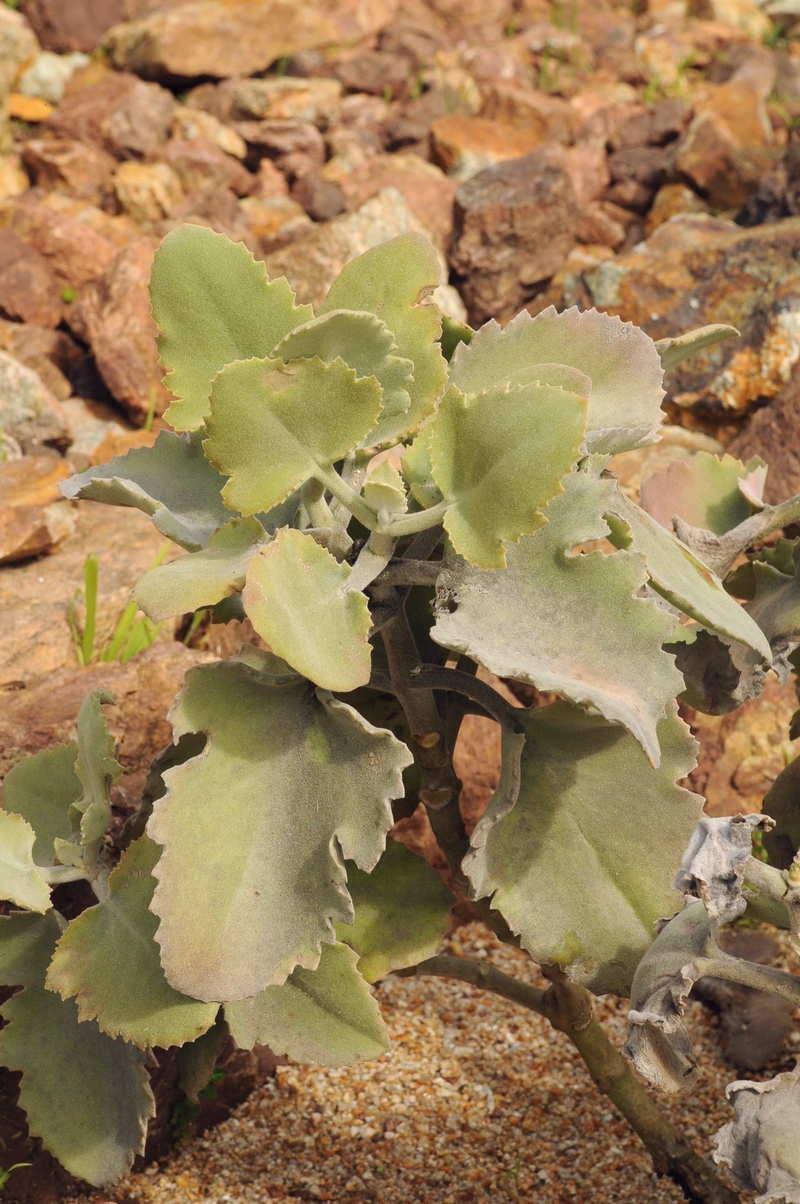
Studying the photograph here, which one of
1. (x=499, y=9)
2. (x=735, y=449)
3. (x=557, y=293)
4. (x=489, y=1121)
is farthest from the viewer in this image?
(x=499, y=9)

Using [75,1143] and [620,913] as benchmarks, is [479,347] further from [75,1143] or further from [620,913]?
[75,1143]

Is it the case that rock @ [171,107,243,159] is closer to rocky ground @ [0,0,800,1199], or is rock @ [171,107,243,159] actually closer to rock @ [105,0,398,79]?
rocky ground @ [0,0,800,1199]

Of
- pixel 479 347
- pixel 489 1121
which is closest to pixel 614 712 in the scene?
pixel 479 347

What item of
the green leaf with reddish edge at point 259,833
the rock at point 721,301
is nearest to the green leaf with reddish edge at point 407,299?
the green leaf with reddish edge at point 259,833

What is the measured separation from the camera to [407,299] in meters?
0.84

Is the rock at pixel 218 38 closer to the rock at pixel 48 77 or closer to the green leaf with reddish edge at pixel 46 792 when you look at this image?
the rock at pixel 48 77

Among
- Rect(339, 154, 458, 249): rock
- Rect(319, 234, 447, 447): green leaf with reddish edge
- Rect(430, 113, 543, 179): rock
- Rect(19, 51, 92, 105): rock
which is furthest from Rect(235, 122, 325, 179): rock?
Rect(319, 234, 447, 447): green leaf with reddish edge

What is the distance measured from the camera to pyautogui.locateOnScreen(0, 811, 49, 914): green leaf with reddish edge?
90 cm

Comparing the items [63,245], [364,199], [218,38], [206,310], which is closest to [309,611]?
[206,310]

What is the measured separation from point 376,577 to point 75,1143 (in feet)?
1.94

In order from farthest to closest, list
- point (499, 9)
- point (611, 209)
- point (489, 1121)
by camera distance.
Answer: point (499, 9)
point (611, 209)
point (489, 1121)

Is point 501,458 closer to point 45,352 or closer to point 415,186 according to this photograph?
point 45,352

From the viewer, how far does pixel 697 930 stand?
31.8 inches

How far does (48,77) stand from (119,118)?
2.17 ft
